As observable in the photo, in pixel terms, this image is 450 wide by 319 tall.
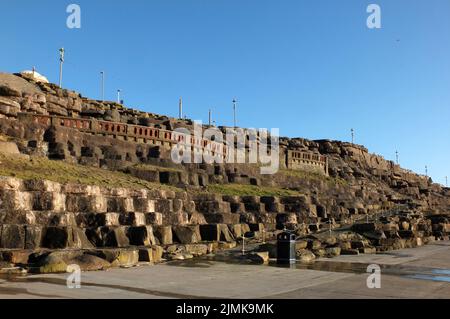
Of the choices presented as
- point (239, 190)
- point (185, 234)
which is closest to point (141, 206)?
point (185, 234)

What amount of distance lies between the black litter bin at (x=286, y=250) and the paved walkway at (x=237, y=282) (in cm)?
107

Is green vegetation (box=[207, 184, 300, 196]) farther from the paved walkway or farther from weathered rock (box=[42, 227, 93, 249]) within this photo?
weathered rock (box=[42, 227, 93, 249])

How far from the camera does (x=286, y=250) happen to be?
17.4m

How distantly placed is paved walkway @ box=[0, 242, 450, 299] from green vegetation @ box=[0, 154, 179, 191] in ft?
24.4

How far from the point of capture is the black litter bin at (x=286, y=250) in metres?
17.3

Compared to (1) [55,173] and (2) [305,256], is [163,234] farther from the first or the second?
(1) [55,173]

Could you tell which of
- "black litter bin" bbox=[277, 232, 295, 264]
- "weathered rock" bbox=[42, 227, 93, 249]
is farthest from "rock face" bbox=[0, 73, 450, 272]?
"black litter bin" bbox=[277, 232, 295, 264]

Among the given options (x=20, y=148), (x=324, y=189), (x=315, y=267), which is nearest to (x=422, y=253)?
(x=315, y=267)

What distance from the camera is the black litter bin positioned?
56.6 ft
